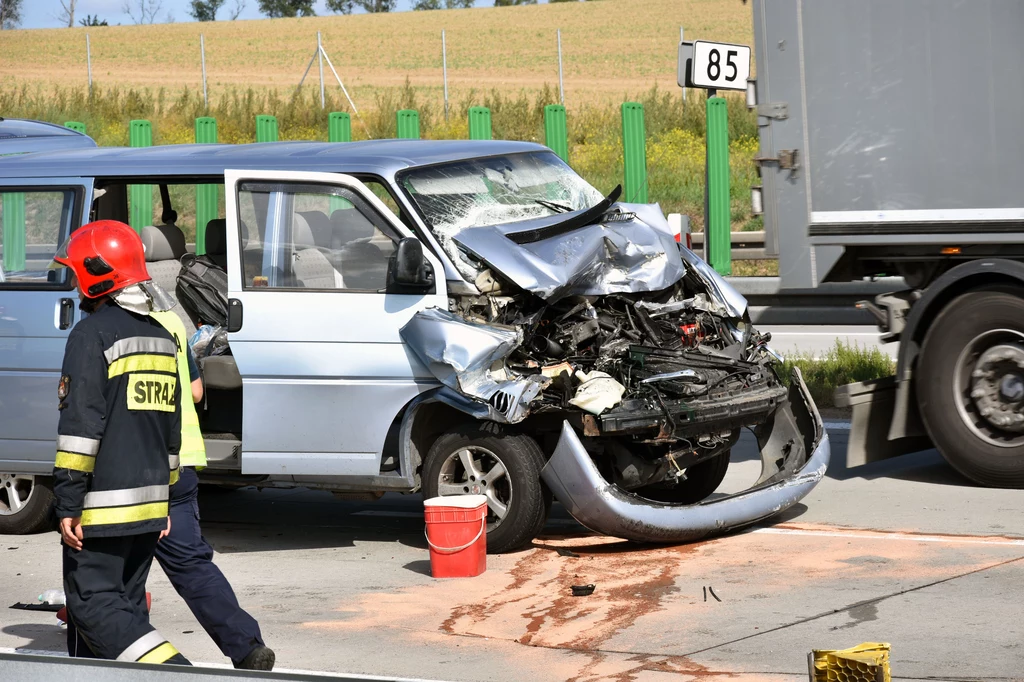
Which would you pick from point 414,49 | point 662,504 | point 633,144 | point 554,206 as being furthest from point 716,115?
point 414,49

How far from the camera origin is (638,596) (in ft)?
20.6

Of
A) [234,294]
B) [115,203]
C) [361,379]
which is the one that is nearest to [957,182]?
[361,379]

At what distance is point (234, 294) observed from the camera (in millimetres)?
7320

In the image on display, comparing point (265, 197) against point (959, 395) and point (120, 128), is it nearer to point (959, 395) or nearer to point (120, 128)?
point (959, 395)

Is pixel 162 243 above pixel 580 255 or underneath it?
above

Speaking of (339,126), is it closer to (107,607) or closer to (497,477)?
(497,477)

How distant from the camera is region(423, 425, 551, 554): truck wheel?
274 inches

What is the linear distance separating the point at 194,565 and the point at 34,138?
5.46 meters

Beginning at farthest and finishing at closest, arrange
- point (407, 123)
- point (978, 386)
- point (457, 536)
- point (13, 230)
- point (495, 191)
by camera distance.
→ point (407, 123) → point (13, 230) → point (978, 386) → point (495, 191) → point (457, 536)

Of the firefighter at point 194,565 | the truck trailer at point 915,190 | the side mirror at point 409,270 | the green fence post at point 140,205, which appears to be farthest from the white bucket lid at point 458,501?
the green fence post at point 140,205

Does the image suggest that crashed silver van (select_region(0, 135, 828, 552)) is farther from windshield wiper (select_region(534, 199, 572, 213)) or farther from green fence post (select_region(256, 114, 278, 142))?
green fence post (select_region(256, 114, 278, 142))

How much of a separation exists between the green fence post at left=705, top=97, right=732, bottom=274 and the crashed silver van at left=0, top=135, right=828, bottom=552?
738 centimetres

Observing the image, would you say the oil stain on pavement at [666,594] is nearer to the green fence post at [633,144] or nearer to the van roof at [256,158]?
the van roof at [256,158]

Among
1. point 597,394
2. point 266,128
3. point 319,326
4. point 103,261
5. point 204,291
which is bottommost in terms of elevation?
point 597,394
